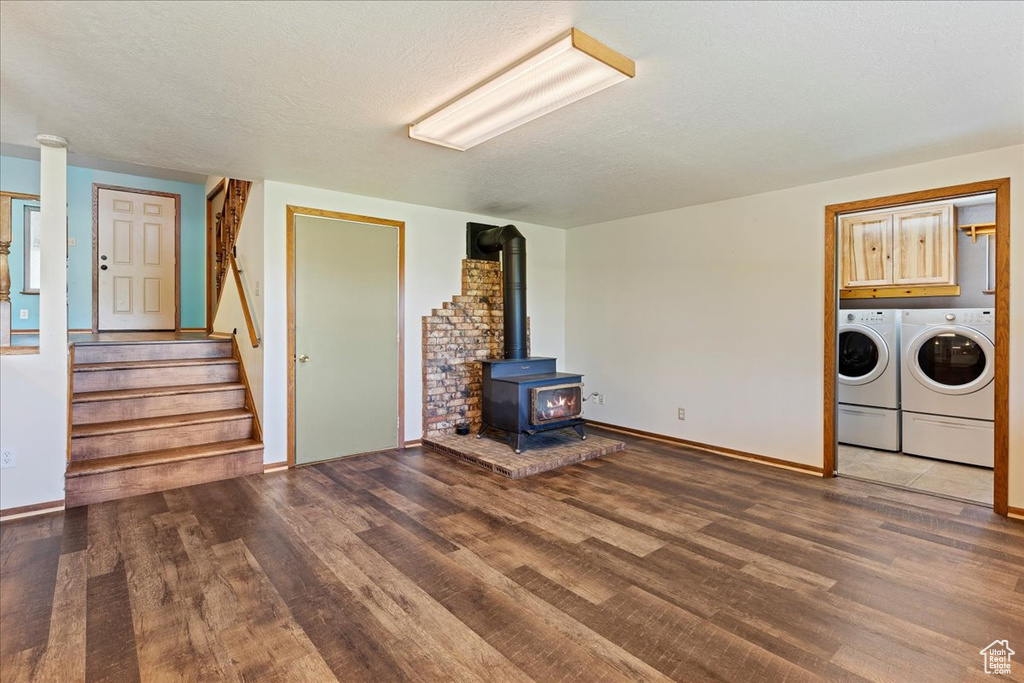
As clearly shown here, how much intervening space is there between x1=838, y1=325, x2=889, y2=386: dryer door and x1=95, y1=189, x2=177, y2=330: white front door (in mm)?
7726

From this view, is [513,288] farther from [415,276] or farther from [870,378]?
[870,378]

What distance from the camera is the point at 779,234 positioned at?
418 cm

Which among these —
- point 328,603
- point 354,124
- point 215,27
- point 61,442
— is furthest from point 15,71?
point 328,603

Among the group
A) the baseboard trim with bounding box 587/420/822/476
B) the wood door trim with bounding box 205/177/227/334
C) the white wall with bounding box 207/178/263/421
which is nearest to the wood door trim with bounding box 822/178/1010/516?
the baseboard trim with bounding box 587/420/822/476

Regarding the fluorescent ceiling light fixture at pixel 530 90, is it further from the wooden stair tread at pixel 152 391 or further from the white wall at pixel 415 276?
the wooden stair tread at pixel 152 391

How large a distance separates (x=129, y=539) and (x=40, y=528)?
2.11ft

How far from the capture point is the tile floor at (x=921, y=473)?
3.63 meters

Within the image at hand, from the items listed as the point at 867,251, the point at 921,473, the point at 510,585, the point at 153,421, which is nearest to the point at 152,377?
the point at 153,421

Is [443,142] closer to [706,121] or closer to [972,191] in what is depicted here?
[706,121]

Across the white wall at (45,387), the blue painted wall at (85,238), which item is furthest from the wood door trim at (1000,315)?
the blue painted wall at (85,238)

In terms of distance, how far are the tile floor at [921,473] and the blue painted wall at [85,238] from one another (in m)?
7.40

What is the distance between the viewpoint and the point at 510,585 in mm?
2301

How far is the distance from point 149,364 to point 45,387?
0.98m

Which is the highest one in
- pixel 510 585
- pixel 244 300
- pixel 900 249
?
pixel 900 249
